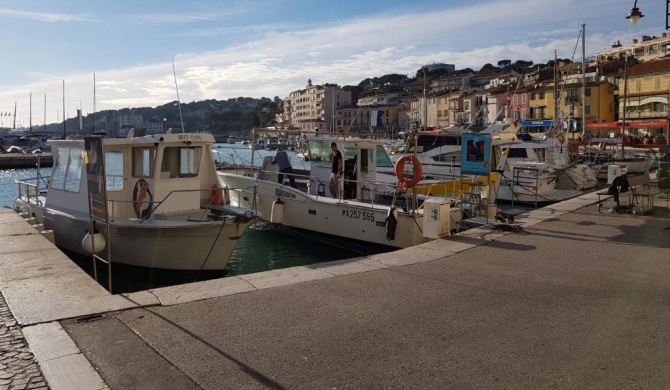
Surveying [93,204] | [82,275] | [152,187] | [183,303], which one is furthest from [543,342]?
[152,187]

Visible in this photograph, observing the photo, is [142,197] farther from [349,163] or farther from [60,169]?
[349,163]

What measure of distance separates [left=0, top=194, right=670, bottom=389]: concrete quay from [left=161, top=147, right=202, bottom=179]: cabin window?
3.38m

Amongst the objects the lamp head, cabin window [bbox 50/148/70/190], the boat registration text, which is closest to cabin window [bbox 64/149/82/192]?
cabin window [bbox 50/148/70/190]

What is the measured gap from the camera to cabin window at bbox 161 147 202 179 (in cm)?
1178

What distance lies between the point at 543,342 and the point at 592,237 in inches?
246

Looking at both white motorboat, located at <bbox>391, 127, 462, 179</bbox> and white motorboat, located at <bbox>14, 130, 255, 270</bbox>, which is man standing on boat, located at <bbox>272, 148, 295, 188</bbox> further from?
white motorboat, located at <bbox>391, 127, 462, 179</bbox>

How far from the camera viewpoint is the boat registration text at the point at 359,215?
12.9m

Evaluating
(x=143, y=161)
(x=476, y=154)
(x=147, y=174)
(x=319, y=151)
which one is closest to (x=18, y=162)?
(x=319, y=151)

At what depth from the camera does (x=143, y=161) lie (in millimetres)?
11867

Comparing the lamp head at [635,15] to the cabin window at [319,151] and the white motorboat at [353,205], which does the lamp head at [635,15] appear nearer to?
the white motorboat at [353,205]

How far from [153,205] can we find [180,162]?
1.16 m

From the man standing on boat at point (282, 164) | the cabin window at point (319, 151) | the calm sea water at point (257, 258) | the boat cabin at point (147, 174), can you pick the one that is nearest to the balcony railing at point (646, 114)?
the man standing on boat at point (282, 164)

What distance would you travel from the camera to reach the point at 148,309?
20.0 feet

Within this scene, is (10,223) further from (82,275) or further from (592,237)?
(592,237)
